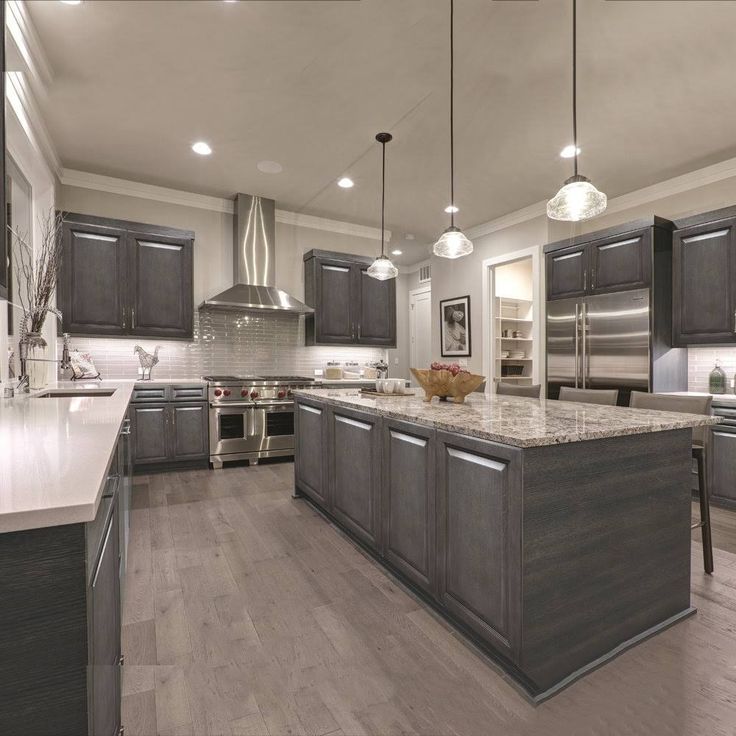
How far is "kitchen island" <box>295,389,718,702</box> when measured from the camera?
142cm

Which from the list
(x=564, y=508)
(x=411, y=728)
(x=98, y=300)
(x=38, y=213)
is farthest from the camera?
(x=98, y=300)

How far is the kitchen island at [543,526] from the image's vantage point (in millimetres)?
1421

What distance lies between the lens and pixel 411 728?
4.25 feet

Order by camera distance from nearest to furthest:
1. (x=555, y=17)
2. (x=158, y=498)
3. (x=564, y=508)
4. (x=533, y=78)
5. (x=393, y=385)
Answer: (x=555, y=17) < (x=564, y=508) < (x=533, y=78) < (x=393, y=385) < (x=158, y=498)

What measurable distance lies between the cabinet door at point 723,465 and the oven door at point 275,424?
12.0 feet

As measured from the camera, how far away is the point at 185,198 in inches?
188

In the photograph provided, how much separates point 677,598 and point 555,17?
6.92 feet

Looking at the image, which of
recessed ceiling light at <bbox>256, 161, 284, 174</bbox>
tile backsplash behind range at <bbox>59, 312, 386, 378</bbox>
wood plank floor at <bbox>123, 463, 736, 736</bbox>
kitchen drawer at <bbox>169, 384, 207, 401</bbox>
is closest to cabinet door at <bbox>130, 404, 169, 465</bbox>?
kitchen drawer at <bbox>169, 384, 207, 401</bbox>

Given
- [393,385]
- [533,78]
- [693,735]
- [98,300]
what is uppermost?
[533,78]

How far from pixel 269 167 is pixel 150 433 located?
2666mm

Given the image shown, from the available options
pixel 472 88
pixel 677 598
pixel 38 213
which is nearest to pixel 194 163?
pixel 38 213

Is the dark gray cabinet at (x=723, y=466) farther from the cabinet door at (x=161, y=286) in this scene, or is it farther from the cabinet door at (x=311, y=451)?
the cabinet door at (x=161, y=286)

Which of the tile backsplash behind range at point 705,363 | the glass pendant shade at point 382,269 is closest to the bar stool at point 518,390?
the glass pendant shade at point 382,269

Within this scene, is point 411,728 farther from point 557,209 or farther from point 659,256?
point 659,256
